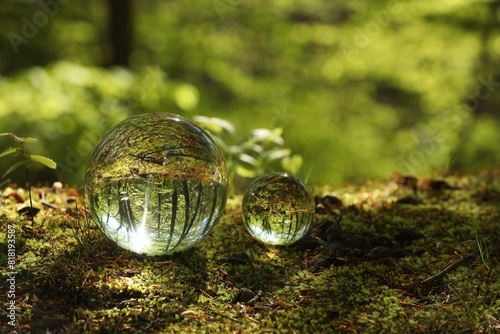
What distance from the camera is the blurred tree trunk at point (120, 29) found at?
10836 millimetres

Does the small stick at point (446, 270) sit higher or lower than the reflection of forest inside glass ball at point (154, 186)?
lower

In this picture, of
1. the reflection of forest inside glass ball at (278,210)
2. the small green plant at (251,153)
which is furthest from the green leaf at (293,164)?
the reflection of forest inside glass ball at (278,210)

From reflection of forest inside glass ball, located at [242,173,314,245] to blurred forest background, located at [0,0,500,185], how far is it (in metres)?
6.98

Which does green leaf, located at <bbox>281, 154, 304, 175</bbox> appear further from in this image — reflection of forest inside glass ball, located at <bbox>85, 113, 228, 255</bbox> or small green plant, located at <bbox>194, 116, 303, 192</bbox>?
reflection of forest inside glass ball, located at <bbox>85, 113, 228, 255</bbox>

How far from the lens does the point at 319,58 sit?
47.9 ft

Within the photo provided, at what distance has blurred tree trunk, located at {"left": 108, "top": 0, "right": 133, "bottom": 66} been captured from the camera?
35.6ft

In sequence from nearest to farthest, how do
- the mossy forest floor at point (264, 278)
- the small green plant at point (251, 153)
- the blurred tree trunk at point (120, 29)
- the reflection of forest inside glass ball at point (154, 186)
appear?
the mossy forest floor at point (264, 278) → the reflection of forest inside glass ball at point (154, 186) → the small green plant at point (251, 153) → the blurred tree trunk at point (120, 29)

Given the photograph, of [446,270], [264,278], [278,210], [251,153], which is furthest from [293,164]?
[446,270]

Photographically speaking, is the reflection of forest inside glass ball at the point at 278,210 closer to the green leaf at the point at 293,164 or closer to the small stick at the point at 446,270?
the small stick at the point at 446,270

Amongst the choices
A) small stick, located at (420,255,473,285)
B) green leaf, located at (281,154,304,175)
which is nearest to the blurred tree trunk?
green leaf, located at (281,154,304,175)

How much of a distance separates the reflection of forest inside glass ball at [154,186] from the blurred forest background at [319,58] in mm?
7155

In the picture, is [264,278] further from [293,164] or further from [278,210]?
[293,164]

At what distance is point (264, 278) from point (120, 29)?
949 cm

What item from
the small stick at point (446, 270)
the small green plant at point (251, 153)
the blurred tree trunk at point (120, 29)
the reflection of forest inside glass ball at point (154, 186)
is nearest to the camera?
the reflection of forest inside glass ball at point (154, 186)
